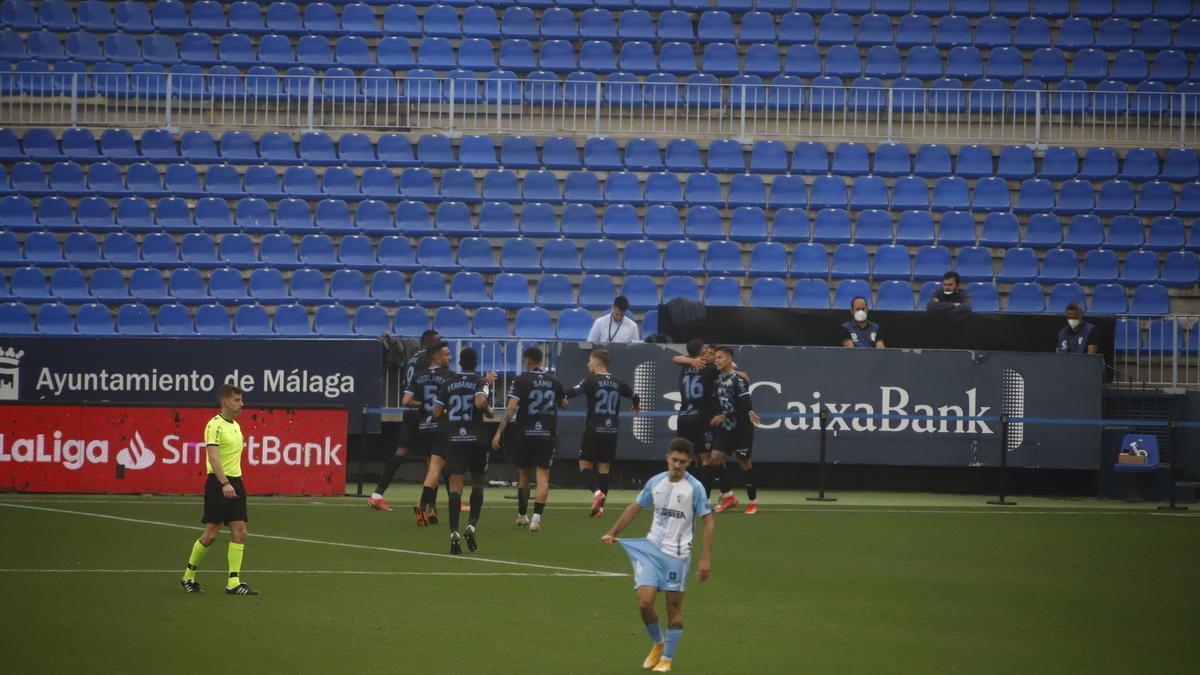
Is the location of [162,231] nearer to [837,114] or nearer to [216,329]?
[216,329]

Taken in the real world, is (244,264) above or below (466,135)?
below

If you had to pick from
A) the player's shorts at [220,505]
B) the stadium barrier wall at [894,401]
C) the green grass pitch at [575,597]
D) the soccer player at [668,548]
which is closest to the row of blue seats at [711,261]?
the stadium barrier wall at [894,401]

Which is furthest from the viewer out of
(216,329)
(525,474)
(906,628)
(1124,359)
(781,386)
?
(216,329)

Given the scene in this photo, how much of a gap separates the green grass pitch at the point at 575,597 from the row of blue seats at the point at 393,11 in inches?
565

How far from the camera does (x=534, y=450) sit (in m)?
16.7

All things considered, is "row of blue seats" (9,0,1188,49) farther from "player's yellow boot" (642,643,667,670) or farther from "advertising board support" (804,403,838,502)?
"player's yellow boot" (642,643,667,670)

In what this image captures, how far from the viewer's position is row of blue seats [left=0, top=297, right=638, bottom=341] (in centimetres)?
2430

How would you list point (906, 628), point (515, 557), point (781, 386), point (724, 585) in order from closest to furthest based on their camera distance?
point (906, 628) → point (724, 585) → point (515, 557) → point (781, 386)

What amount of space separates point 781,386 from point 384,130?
11027mm

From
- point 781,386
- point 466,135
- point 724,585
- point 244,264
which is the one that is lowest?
point 724,585

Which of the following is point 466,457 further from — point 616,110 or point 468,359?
point 616,110

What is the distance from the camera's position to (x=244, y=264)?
83.9 feet

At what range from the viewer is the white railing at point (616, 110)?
27766 mm

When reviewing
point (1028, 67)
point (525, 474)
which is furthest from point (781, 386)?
point (1028, 67)
